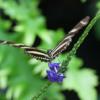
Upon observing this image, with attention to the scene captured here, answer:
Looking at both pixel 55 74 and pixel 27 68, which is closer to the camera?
pixel 55 74

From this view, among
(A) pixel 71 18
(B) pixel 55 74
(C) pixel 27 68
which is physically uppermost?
(A) pixel 71 18

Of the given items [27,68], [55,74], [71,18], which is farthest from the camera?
[71,18]

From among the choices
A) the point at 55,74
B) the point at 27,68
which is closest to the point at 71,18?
the point at 27,68

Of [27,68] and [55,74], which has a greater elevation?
[27,68]

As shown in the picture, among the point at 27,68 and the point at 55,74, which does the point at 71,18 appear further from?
the point at 55,74

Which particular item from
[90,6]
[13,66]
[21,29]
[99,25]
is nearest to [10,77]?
[13,66]

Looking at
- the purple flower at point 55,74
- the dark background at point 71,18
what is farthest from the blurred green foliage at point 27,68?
the purple flower at point 55,74

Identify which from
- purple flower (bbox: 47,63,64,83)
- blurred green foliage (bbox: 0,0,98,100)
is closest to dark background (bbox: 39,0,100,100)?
blurred green foliage (bbox: 0,0,98,100)

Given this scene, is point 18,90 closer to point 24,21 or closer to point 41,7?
point 24,21
